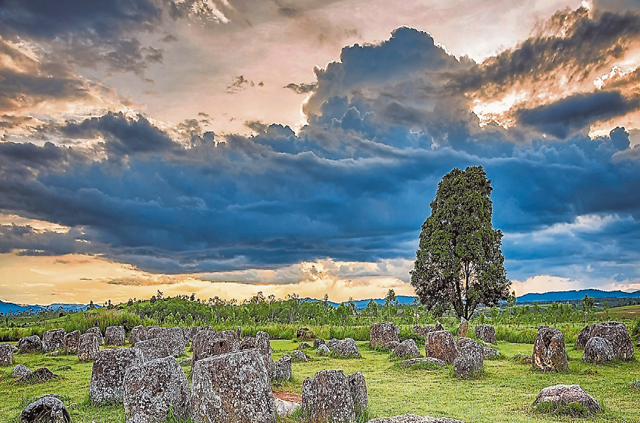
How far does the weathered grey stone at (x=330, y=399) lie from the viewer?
37.4 ft

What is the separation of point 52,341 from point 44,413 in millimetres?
26302

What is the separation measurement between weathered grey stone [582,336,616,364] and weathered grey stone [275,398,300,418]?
15.4 metres

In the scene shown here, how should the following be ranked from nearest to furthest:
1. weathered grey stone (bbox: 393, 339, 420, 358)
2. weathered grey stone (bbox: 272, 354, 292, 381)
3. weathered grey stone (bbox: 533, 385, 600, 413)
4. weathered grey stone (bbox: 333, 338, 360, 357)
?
weathered grey stone (bbox: 533, 385, 600, 413) < weathered grey stone (bbox: 272, 354, 292, 381) < weathered grey stone (bbox: 393, 339, 420, 358) < weathered grey stone (bbox: 333, 338, 360, 357)

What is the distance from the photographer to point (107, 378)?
14.4m

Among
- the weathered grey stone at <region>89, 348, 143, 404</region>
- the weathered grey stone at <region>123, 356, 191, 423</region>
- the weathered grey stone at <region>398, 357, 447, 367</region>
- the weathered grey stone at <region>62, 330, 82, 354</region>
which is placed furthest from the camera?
the weathered grey stone at <region>62, 330, 82, 354</region>

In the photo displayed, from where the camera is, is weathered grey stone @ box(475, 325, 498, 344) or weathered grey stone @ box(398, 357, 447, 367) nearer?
weathered grey stone @ box(398, 357, 447, 367)

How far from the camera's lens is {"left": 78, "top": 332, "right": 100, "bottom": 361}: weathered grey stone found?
27403 millimetres

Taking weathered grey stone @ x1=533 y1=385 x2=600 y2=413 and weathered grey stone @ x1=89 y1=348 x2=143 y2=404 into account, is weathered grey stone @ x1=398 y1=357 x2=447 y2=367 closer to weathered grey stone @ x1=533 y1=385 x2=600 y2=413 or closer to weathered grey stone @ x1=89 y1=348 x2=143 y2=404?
weathered grey stone @ x1=533 y1=385 x2=600 y2=413

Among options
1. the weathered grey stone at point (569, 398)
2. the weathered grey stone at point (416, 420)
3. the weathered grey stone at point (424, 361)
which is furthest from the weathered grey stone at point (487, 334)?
the weathered grey stone at point (416, 420)

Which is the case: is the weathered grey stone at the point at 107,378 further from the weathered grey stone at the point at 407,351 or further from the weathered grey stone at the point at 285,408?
the weathered grey stone at the point at 407,351

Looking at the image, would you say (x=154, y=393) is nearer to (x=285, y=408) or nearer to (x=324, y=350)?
(x=285, y=408)

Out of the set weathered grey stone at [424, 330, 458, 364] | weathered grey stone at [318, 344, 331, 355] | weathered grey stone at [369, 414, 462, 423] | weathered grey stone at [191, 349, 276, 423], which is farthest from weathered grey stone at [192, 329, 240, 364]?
weathered grey stone at [318, 344, 331, 355]

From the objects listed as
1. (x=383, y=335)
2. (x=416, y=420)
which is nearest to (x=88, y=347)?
(x=383, y=335)

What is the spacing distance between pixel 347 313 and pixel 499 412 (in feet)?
149
